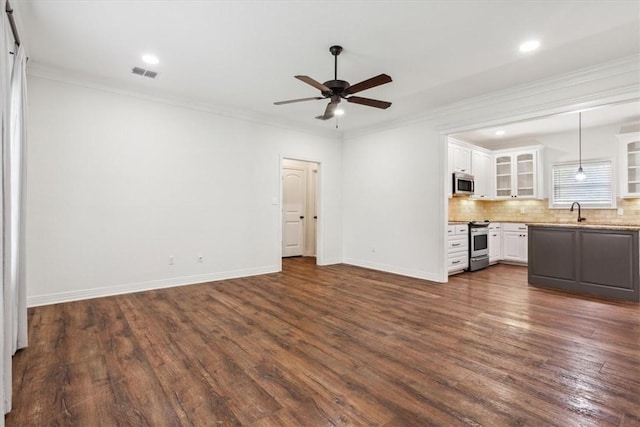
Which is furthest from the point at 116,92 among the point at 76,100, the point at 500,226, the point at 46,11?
the point at 500,226

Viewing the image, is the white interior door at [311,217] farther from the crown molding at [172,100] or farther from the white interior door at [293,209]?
the crown molding at [172,100]

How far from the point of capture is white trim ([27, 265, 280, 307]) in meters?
3.85

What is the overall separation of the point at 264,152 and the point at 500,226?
5455 mm

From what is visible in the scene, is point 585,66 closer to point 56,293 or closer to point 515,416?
point 515,416

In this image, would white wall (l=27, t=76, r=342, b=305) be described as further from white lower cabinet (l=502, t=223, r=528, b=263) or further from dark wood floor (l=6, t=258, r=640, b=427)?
white lower cabinet (l=502, t=223, r=528, b=263)

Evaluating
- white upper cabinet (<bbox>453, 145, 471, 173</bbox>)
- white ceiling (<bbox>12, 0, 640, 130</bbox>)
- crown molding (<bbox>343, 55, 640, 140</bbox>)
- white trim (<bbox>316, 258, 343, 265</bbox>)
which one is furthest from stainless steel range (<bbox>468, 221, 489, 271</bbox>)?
white ceiling (<bbox>12, 0, 640, 130</bbox>)

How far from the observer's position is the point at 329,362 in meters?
2.45

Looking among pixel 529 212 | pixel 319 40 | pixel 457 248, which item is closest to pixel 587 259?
pixel 457 248

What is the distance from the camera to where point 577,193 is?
634 cm

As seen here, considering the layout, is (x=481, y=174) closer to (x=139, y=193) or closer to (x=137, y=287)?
(x=139, y=193)

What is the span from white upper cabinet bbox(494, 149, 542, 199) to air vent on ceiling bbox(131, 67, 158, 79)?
7003mm

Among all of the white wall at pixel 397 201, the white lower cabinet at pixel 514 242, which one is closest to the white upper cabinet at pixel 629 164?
the white lower cabinet at pixel 514 242

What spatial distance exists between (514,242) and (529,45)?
16.1ft

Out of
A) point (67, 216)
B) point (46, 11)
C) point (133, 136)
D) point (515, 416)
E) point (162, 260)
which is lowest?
point (515, 416)
